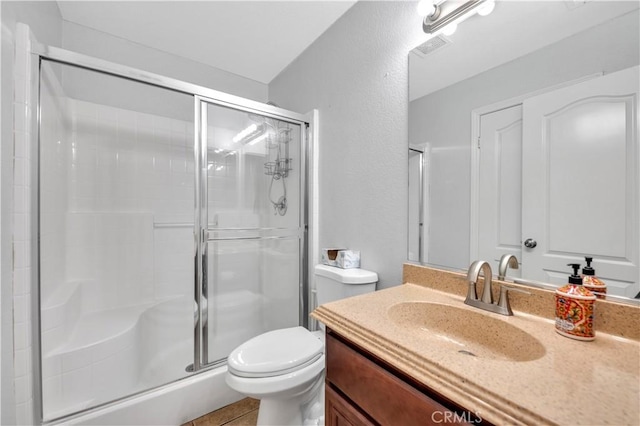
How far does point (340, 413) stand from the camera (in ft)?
2.61

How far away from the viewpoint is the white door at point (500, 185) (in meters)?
0.94

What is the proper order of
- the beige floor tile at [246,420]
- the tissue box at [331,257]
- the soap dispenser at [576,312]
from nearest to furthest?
the soap dispenser at [576,312] < the beige floor tile at [246,420] < the tissue box at [331,257]

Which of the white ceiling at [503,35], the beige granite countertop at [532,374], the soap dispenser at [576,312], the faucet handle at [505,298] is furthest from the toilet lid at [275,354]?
the white ceiling at [503,35]

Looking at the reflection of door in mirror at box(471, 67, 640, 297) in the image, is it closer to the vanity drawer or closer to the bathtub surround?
the vanity drawer

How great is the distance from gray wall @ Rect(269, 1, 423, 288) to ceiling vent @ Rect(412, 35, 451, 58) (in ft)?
0.19

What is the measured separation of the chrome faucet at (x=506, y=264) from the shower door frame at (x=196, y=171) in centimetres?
131

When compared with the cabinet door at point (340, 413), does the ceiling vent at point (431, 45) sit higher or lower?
higher

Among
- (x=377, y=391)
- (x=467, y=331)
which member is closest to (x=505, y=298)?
(x=467, y=331)

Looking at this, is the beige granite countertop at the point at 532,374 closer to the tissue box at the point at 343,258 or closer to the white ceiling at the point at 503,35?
the tissue box at the point at 343,258

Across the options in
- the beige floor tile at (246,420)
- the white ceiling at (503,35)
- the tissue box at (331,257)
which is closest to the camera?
the white ceiling at (503,35)

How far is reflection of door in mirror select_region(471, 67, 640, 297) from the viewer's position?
0.73 meters

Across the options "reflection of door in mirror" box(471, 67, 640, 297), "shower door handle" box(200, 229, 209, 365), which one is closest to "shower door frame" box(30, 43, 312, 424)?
"shower door handle" box(200, 229, 209, 365)

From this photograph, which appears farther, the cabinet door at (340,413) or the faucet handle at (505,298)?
the faucet handle at (505,298)

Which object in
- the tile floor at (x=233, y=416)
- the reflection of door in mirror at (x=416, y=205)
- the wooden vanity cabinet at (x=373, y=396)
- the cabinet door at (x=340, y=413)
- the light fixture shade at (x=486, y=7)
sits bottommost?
the tile floor at (x=233, y=416)
